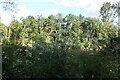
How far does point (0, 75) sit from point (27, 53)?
0.68 m

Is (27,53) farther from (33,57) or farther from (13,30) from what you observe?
(13,30)

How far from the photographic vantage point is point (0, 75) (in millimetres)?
4980

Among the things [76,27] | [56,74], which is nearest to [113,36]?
[56,74]

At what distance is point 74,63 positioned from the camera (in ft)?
17.1

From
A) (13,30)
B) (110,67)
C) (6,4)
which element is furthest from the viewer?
(6,4)

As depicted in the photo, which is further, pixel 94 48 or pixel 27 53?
pixel 94 48

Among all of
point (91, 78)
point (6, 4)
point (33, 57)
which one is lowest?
point (91, 78)

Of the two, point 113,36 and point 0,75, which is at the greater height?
point 113,36

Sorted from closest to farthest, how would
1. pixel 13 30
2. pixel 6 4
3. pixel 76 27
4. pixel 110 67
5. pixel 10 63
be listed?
pixel 10 63 → pixel 110 67 → pixel 13 30 → pixel 6 4 → pixel 76 27

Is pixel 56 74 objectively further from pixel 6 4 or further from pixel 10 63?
pixel 6 4

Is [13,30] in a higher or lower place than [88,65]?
higher

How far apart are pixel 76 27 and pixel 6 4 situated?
30.2 meters

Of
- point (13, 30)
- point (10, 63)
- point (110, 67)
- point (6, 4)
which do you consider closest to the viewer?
point (10, 63)

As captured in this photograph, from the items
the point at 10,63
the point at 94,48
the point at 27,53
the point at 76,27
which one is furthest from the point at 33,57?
the point at 76,27
